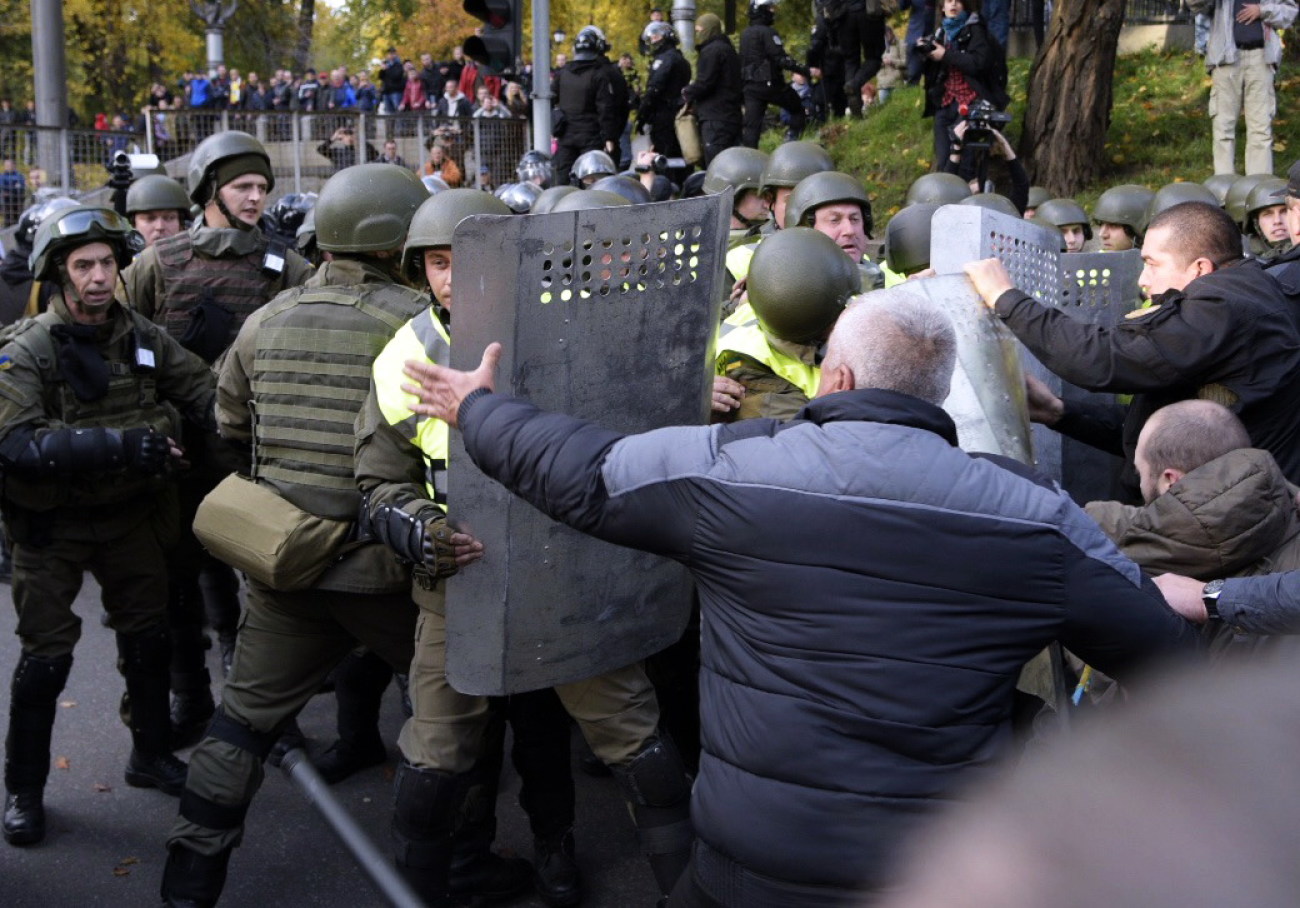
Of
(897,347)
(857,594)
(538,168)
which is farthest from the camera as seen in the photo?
(538,168)

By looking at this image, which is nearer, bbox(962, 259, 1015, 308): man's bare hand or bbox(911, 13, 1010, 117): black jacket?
bbox(962, 259, 1015, 308): man's bare hand

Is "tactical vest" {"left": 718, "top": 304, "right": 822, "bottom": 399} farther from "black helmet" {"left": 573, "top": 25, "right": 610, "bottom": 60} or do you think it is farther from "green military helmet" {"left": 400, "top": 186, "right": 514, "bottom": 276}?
"black helmet" {"left": 573, "top": 25, "right": 610, "bottom": 60}

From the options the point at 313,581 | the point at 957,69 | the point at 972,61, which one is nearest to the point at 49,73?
the point at 957,69

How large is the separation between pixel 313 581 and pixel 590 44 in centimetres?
1166

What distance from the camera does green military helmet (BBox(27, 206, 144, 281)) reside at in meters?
4.91

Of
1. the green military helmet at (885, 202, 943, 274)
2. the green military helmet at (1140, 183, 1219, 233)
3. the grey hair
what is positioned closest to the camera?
the grey hair

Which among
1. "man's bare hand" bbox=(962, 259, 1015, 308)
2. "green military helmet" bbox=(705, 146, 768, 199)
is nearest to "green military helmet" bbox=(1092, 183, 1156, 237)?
"green military helmet" bbox=(705, 146, 768, 199)

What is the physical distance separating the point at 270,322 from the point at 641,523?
205 cm

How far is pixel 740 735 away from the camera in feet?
8.63

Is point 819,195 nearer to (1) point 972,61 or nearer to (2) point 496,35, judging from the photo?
(2) point 496,35

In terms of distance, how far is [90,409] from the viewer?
494 cm

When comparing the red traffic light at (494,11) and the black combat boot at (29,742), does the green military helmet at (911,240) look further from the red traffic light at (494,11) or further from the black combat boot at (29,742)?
the red traffic light at (494,11)

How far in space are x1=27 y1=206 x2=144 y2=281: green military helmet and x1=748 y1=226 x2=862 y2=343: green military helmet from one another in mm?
2341

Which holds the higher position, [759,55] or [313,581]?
[759,55]
